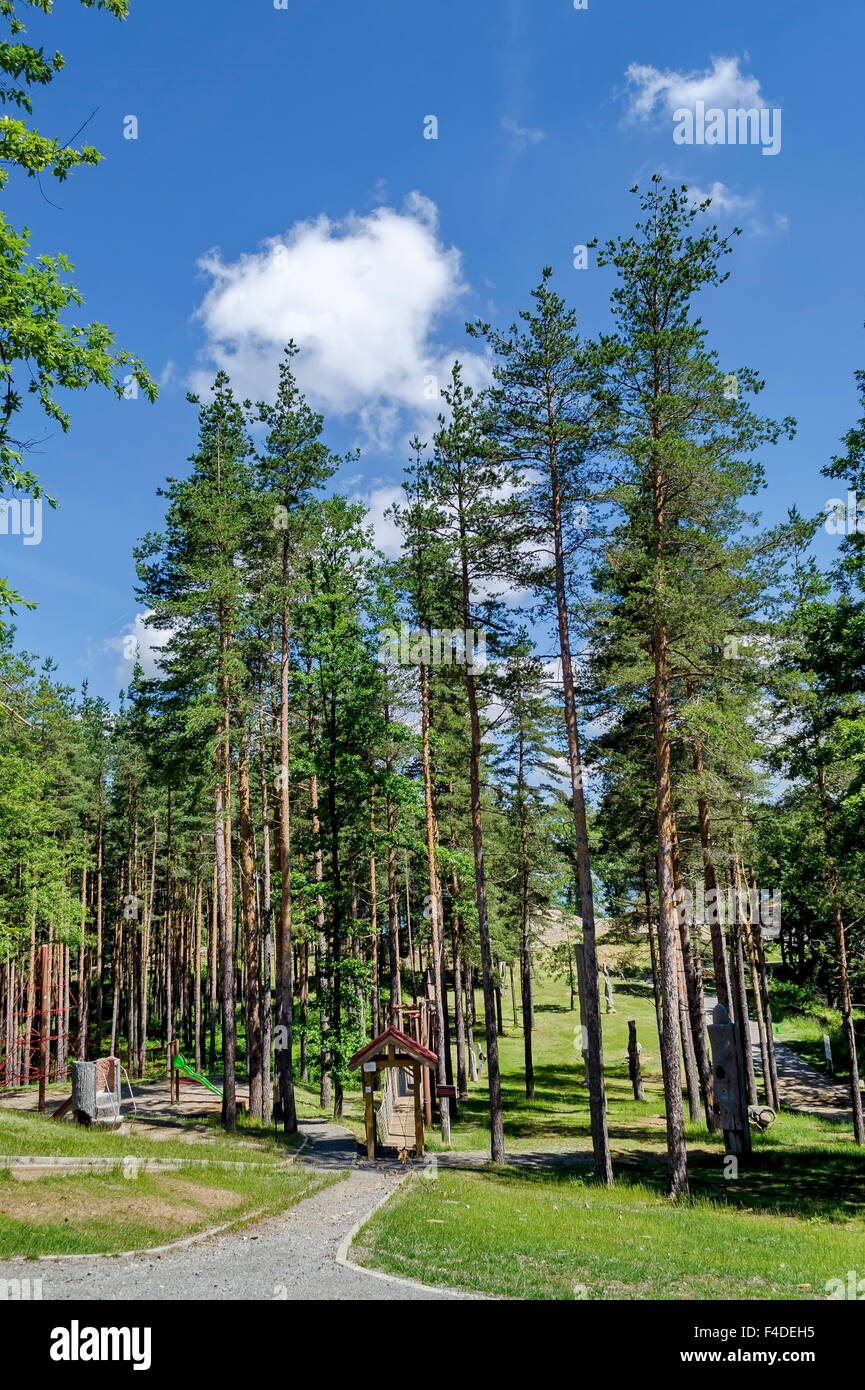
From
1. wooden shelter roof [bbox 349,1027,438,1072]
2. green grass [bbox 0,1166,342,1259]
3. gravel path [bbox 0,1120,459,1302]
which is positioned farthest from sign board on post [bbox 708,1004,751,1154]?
gravel path [bbox 0,1120,459,1302]

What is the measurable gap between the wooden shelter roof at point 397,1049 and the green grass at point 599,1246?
3.96m

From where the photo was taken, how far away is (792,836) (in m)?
25.6

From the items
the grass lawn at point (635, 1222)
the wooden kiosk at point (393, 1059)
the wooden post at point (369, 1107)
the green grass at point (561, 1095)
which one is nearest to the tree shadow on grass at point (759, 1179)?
the grass lawn at point (635, 1222)

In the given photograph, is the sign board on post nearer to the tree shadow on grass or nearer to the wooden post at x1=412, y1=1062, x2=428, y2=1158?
the tree shadow on grass

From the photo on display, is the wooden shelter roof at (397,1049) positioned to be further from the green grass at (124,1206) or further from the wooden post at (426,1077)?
the green grass at (124,1206)

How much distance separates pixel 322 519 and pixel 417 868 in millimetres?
19662

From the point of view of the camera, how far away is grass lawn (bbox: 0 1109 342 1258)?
11039 mm

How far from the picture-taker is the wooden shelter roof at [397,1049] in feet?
71.9

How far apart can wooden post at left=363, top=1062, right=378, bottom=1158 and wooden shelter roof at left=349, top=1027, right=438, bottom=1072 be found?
0.90ft

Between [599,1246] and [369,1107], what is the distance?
1176cm

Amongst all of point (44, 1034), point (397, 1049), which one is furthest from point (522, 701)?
point (44, 1034)
